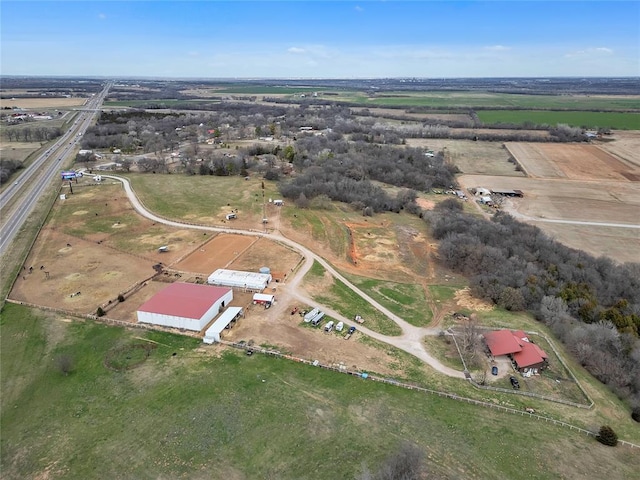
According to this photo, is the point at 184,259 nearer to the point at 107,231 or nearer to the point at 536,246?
the point at 107,231

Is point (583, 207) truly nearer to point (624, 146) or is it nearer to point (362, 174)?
point (362, 174)

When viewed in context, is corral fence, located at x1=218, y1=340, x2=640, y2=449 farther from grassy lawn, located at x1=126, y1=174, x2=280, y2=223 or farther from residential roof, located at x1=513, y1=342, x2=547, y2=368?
grassy lawn, located at x1=126, y1=174, x2=280, y2=223

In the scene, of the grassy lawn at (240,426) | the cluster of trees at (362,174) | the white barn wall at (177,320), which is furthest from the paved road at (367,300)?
the cluster of trees at (362,174)

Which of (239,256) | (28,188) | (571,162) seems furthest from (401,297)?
(571,162)

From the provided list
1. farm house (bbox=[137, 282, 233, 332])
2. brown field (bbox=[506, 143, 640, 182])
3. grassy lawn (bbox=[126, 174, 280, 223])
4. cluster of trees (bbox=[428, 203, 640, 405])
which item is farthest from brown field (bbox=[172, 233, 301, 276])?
brown field (bbox=[506, 143, 640, 182])

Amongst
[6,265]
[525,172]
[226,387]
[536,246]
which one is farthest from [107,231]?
[525,172]

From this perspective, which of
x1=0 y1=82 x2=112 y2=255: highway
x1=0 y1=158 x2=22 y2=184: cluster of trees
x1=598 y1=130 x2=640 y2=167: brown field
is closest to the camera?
x1=0 y1=82 x2=112 y2=255: highway

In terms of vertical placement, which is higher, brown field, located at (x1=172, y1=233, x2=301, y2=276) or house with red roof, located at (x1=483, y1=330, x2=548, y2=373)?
brown field, located at (x1=172, y1=233, x2=301, y2=276)
